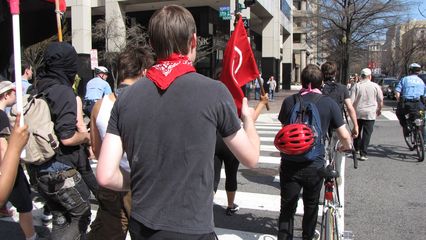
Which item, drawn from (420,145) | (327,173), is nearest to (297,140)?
(327,173)

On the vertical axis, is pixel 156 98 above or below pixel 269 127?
above

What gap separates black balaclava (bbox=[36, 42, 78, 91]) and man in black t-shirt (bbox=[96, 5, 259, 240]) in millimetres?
1948

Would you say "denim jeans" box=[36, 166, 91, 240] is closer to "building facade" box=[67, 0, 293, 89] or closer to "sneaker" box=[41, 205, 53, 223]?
"sneaker" box=[41, 205, 53, 223]

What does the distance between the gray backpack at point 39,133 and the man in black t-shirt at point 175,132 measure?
173cm

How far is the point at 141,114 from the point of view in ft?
7.17

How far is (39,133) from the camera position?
12.3 ft

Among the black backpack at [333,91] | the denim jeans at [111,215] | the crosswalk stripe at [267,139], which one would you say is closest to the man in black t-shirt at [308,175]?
the denim jeans at [111,215]

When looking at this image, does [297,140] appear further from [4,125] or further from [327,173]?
[4,125]

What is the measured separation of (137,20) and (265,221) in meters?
32.2

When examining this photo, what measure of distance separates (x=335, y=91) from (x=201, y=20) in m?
28.1

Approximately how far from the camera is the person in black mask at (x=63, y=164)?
12.5 feet

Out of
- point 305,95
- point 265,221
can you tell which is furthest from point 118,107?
point 265,221

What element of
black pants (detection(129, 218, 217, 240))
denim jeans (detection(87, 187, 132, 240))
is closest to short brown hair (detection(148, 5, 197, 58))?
black pants (detection(129, 218, 217, 240))

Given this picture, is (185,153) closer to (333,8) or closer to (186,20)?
(186,20)
